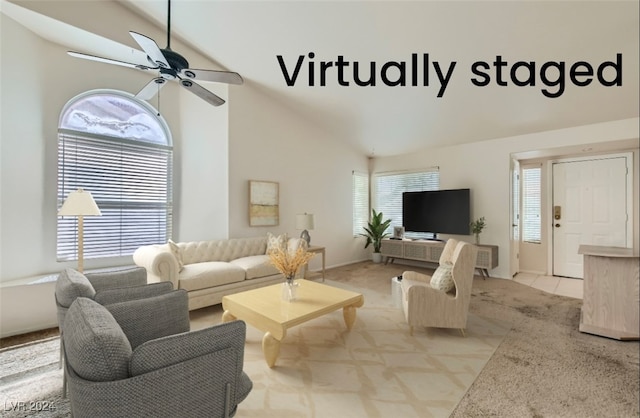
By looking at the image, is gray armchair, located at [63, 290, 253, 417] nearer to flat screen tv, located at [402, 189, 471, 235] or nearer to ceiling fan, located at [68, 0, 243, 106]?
ceiling fan, located at [68, 0, 243, 106]

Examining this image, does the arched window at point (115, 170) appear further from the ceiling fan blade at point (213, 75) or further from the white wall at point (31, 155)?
the ceiling fan blade at point (213, 75)

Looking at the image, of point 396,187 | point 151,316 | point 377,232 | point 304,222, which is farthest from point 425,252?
point 151,316

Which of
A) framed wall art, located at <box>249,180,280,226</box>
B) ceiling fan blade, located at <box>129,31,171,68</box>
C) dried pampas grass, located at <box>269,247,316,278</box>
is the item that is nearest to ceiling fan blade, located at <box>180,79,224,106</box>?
ceiling fan blade, located at <box>129,31,171,68</box>

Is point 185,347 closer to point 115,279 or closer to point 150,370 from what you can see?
point 150,370

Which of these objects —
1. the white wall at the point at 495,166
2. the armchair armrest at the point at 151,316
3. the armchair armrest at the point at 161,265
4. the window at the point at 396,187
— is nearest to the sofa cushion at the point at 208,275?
the armchair armrest at the point at 161,265

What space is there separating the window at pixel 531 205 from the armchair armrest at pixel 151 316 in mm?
6153

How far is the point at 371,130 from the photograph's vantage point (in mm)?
5371

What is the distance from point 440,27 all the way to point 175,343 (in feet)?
11.1

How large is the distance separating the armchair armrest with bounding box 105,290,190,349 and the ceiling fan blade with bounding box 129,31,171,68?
1683 millimetres

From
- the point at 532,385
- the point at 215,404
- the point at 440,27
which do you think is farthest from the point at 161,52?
the point at 532,385

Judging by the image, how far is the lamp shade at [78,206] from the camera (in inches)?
109

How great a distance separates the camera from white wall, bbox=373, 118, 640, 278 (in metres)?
4.20

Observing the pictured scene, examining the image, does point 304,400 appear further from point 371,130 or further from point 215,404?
point 371,130

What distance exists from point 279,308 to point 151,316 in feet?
3.27
